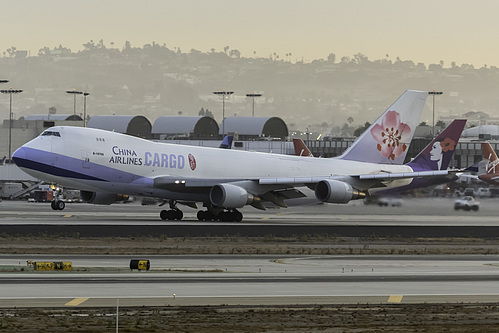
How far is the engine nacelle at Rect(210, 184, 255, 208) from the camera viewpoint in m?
59.2

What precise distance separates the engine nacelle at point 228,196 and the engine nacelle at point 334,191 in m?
4.86

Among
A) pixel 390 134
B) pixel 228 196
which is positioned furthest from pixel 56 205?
pixel 390 134

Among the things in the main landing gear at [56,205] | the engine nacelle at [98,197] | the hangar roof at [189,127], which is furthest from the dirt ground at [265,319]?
the hangar roof at [189,127]

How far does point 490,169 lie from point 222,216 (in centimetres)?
4278

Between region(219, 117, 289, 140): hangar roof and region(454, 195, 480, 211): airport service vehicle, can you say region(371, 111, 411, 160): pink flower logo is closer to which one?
region(454, 195, 480, 211): airport service vehicle

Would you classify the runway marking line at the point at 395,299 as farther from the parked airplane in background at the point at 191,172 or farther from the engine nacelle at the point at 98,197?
the engine nacelle at the point at 98,197

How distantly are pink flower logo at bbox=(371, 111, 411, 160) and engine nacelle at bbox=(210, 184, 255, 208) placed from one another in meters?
14.5

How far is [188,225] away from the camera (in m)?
54.6

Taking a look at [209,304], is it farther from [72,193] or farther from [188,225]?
[72,193]

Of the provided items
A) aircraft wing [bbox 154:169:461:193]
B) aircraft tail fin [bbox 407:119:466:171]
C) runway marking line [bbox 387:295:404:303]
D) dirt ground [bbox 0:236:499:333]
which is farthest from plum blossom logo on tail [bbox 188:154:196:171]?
dirt ground [bbox 0:236:499:333]

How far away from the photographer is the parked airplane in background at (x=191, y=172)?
56969mm

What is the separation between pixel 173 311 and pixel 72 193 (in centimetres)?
8718

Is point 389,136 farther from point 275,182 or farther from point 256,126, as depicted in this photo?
point 256,126

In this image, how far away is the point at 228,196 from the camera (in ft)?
194
